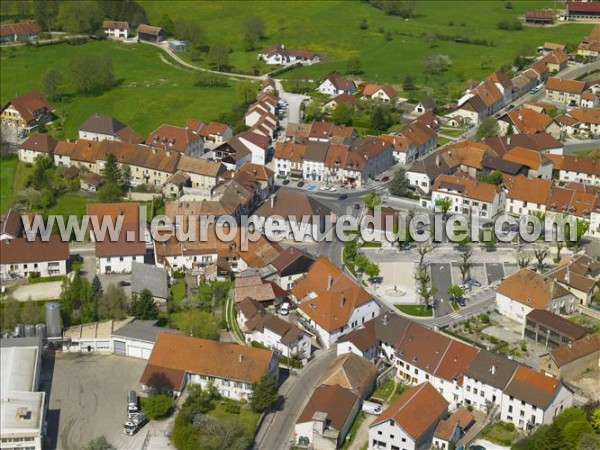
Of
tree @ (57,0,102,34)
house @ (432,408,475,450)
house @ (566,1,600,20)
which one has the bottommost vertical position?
house @ (432,408,475,450)

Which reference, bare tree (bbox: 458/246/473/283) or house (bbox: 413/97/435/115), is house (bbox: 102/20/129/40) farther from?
bare tree (bbox: 458/246/473/283)

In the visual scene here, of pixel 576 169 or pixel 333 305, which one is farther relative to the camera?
pixel 576 169

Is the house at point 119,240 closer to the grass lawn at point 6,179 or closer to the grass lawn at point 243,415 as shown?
the grass lawn at point 6,179

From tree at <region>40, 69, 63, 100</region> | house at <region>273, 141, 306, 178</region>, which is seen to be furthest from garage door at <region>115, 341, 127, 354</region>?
tree at <region>40, 69, 63, 100</region>

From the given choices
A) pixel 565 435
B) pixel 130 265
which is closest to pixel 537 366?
pixel 565 435

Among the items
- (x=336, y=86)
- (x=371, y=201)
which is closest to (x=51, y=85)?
(x=336, y=86)

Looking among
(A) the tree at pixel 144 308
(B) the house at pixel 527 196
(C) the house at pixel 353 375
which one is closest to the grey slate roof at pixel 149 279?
(A) the tree at pixel 144 308

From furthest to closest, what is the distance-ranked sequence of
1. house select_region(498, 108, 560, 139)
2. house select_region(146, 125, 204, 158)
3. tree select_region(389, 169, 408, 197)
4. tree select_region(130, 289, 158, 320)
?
1. house select_region(498, 108, 560, 139)
2. house select_region(146, 125, 204, 158)
3. tree select_region(389, 169, 408, 197)
4. tree select_region(130, 289, 158, 320)

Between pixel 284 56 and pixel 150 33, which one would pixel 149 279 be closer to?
pixel 284 56
